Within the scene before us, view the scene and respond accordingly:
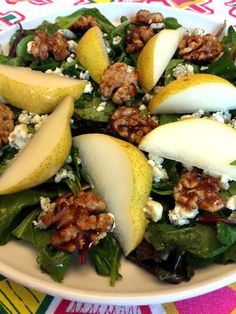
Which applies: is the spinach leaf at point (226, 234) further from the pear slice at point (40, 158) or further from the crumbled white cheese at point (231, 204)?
the pear slice at point (40, 158)

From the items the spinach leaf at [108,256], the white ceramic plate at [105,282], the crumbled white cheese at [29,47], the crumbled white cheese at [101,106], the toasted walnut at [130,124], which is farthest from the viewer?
the crumbled white cheese at [29,47]

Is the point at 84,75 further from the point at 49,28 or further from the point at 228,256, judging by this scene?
the point at 228,256

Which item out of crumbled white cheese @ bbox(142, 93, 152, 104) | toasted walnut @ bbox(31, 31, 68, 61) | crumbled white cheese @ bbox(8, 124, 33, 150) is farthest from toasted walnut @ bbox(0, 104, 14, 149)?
crumbled white cheese @ bbox(142, 93, 152, 104)

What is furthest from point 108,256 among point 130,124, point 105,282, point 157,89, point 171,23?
point 171,23

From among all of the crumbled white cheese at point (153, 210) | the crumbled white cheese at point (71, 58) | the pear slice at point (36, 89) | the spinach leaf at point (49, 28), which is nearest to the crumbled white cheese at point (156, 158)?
the crumbled white cheese at point (153, 210)

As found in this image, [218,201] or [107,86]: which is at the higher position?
[107,86]

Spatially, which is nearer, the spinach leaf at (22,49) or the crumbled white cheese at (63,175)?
the crumbled white cheese at (63,175)

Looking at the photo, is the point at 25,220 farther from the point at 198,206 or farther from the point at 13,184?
the point at 198,206

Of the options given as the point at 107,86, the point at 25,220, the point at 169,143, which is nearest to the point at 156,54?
the point at 107,86
